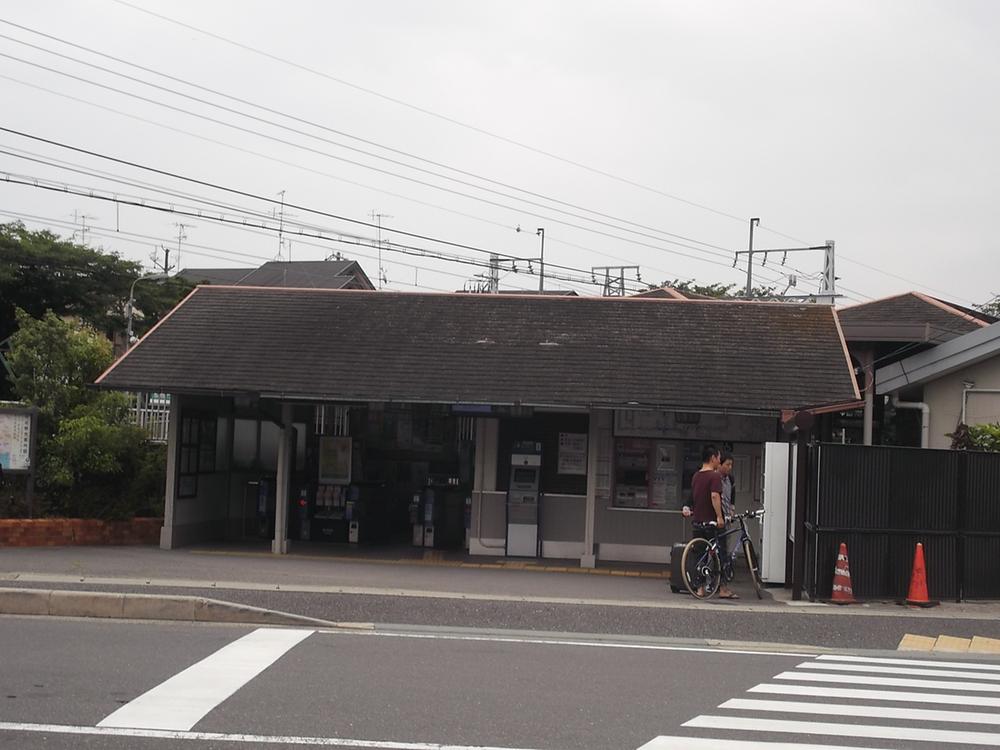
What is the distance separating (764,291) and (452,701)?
58134 millimetres

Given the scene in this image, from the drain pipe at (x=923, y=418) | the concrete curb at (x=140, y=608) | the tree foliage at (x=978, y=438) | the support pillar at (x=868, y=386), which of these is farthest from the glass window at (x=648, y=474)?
the concrete curb at (x=140, y=608)

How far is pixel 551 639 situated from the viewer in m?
11.1

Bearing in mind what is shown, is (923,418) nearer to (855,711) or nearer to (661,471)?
(661,471)

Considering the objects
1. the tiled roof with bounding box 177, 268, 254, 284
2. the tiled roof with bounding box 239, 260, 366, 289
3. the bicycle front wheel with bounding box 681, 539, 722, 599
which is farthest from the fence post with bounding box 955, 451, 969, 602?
the tiled roof with bounding box 177, 268, 254, 284

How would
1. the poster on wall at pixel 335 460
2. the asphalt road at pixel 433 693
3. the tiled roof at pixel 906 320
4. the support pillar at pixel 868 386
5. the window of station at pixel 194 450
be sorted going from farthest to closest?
the support pillar at pixel 868 386
the poster on wall at pixel 335 460
the tiled roof at pixel 906 320
the window of station at pixel 194 450
the asphalt road at pixel 433 693

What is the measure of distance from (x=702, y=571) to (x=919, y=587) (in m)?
2.67

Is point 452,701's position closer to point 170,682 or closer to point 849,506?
point 170,682

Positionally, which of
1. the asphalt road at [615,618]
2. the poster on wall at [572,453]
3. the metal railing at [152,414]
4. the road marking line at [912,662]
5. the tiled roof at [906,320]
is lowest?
the road marking line at [912,662]

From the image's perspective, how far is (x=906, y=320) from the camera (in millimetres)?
20562

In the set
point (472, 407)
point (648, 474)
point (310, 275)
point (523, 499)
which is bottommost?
point (523, 499)

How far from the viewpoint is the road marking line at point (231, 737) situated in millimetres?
6863

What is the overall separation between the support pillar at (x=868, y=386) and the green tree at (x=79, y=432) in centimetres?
1235

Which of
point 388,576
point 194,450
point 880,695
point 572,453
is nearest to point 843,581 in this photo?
point 880,695

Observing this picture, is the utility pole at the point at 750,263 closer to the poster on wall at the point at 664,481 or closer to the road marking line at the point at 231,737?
the poster on wall at the point at 664,481
